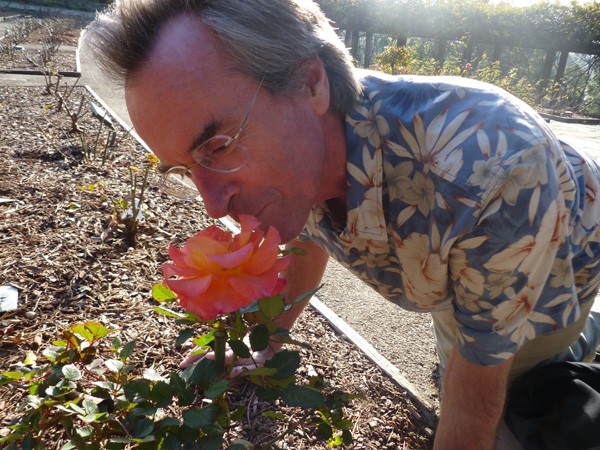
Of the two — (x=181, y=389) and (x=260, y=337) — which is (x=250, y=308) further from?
(x=181, y=389)

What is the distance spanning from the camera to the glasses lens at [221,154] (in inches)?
47.2

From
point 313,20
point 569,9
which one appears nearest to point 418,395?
point 313,20

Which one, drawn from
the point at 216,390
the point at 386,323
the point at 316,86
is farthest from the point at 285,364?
the point at 386,323

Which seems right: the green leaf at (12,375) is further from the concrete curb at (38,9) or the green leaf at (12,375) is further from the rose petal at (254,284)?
the concrete curb at (38,9)

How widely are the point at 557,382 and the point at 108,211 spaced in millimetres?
2456

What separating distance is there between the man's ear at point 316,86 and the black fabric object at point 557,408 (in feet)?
3.94

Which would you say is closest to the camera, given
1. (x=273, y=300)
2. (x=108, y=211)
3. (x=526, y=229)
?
(x=273, y=300)

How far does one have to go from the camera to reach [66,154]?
3.79m

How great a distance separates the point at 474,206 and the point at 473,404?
0.53 m

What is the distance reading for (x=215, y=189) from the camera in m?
1.25

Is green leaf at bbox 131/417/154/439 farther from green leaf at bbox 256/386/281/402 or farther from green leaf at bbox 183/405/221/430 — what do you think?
green leaf at bbox 256/386/281/402

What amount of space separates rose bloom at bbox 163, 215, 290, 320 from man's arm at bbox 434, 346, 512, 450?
67cm

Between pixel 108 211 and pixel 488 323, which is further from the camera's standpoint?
pixel 108 211

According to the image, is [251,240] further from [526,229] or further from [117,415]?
[526,229]
